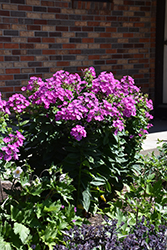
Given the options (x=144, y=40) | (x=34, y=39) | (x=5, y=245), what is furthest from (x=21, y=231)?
(x=144, y=40)

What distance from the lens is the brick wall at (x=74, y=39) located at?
5660 millimetres

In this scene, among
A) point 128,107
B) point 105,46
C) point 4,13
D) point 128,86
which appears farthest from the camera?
point 105,46

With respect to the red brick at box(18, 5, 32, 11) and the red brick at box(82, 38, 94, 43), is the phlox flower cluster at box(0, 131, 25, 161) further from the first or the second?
the red brick at box(82, 38, 94, 43)

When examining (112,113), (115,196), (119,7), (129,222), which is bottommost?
(115,196)

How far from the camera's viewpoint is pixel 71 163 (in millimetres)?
2648

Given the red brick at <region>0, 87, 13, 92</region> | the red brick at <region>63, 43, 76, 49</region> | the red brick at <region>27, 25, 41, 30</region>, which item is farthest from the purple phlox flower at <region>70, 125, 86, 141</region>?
the red brick at <region>63, 43, 76, 49</region>

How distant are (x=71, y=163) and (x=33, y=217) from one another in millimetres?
533

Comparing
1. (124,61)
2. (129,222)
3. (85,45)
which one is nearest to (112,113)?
(129,222)

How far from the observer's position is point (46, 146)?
2.82 meters

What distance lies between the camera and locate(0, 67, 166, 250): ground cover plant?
226cm

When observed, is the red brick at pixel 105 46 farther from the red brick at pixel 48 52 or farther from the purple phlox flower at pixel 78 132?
the purple phlox flower at pixel 78 132

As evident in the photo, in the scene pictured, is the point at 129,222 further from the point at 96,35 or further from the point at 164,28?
the point at 164,28

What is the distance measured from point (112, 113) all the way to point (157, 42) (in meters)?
5.01

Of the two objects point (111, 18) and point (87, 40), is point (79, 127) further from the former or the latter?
point (111, 18)
